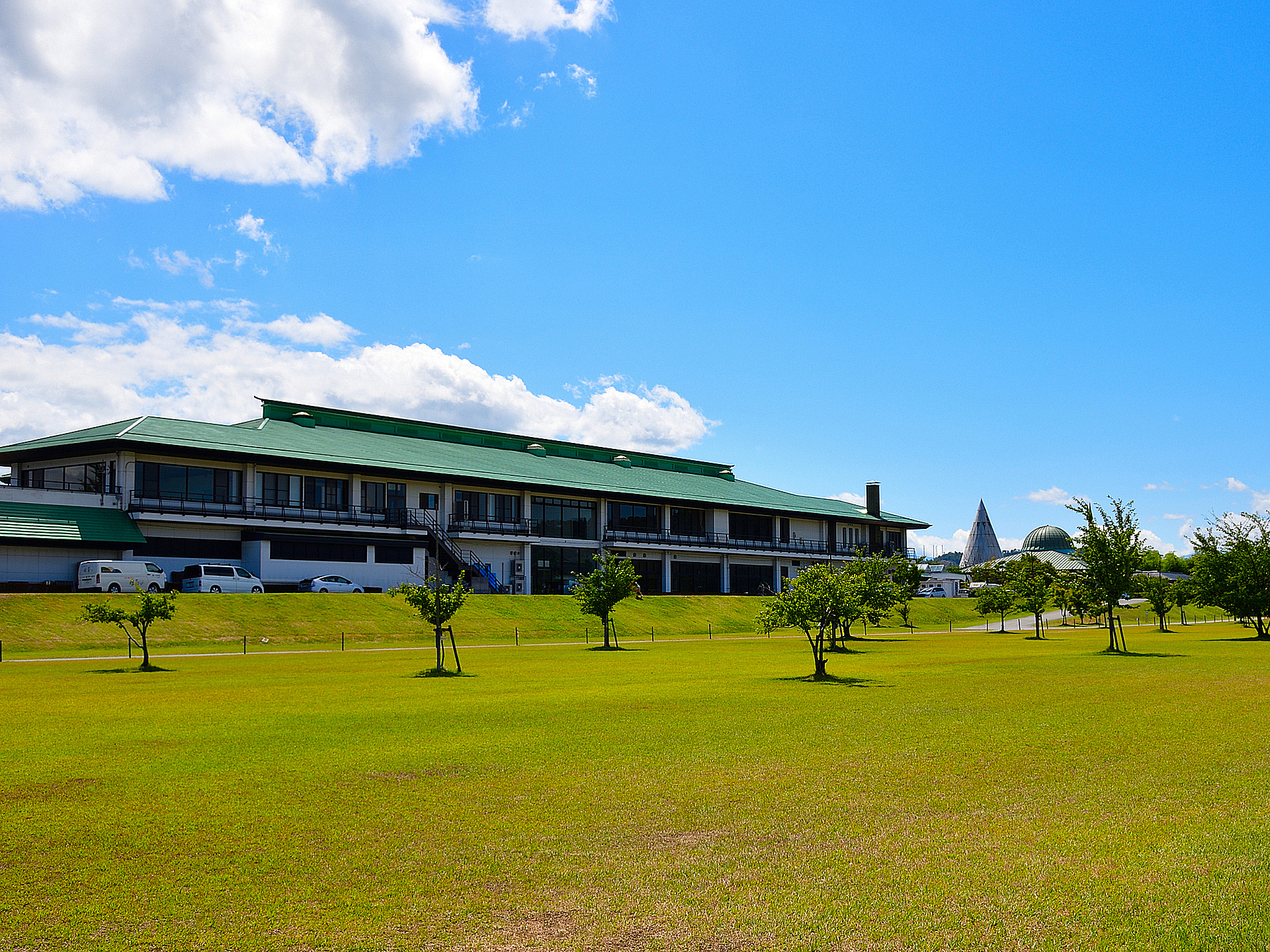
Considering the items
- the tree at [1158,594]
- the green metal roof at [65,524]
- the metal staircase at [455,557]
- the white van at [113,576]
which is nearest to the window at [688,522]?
the metal staircase at [455,557]

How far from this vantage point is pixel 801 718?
693 inches

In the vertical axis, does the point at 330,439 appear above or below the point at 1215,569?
above

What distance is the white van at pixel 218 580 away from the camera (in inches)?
2046

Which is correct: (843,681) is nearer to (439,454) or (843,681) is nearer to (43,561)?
(43,561)

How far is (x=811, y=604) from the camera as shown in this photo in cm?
2820

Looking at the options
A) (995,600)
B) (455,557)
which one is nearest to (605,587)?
(455,557)

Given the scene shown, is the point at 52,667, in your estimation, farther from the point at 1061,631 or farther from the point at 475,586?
the point at 1061,631

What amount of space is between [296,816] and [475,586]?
5858 centimetres

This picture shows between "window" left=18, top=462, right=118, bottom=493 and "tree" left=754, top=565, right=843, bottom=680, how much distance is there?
4269cm

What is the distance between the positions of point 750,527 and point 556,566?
75.9ft

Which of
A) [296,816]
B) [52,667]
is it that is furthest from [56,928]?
[52,667]

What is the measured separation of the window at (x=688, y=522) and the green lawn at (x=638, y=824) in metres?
63.8

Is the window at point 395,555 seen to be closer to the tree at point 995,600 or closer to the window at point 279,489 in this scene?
the window at point 279,489

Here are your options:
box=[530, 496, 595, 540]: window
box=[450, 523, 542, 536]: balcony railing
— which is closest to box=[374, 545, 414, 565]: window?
box=[450, 523, 542, 536]: balcony railing
